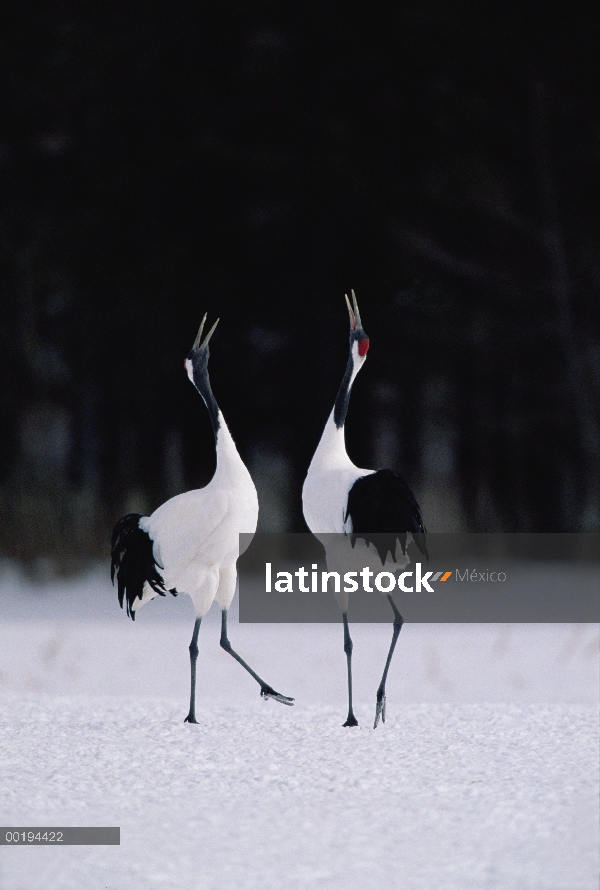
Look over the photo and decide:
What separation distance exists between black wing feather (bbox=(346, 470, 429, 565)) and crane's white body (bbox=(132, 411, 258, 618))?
0.39 meters

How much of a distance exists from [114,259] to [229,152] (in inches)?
54.5

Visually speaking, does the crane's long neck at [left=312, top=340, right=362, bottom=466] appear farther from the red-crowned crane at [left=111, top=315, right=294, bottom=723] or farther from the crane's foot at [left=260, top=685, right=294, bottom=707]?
the crane's foot at [left=260, top=685, right=294, bottom=707]

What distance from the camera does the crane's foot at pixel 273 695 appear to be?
5082 mm

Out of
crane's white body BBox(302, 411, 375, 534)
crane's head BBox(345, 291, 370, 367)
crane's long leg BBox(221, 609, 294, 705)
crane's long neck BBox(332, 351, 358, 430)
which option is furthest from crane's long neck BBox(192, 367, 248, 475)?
crane's long leg BBox(221, 609, 294, 705)

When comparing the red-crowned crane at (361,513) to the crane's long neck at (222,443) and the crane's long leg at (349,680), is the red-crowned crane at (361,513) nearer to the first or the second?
the crane's long leg at (349,680)

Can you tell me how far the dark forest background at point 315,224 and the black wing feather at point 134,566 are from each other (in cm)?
450

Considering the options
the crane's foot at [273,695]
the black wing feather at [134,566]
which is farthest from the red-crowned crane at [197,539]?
the crane's foot at [273,695]

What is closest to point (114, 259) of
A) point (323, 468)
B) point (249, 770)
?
point (323, 468)

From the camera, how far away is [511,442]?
1146cm

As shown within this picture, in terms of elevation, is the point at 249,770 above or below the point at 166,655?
below

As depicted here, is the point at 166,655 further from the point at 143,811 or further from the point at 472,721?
the point at 143,811

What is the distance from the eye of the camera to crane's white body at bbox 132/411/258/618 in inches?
178

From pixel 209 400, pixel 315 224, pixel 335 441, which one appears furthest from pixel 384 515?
pixel 315 224

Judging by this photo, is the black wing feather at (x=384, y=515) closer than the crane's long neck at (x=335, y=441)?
Yes
